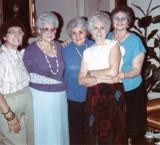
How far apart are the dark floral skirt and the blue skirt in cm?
22

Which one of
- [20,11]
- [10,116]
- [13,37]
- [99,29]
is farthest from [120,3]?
[10,116]

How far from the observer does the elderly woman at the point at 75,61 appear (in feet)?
9.05

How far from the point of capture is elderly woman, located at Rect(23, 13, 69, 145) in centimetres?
262

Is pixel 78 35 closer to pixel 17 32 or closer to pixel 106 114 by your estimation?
pixel 17 32

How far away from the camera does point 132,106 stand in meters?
2.98

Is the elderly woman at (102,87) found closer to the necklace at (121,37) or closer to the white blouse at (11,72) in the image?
the necklace at (121,37)

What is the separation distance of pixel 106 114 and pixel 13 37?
0.91 m

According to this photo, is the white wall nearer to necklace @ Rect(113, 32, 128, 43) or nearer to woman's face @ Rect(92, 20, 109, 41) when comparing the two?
necklace @ Rect(113, 32, 128, 43)

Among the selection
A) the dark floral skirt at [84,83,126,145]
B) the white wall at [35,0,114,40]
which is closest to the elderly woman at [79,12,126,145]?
the dark floral skirt at [84,83,126,145]

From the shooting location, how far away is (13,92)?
247cm

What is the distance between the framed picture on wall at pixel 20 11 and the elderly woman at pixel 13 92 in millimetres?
1675

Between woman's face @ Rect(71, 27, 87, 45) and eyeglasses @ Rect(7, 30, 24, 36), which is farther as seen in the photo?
woman's face @ Rect(71, 27, 87, 45)

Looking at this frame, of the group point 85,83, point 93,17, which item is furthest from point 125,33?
point 85,83

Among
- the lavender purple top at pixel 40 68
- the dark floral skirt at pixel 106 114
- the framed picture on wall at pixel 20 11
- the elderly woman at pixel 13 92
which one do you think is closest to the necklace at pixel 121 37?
the dark floral skirt at pixel 106 114
